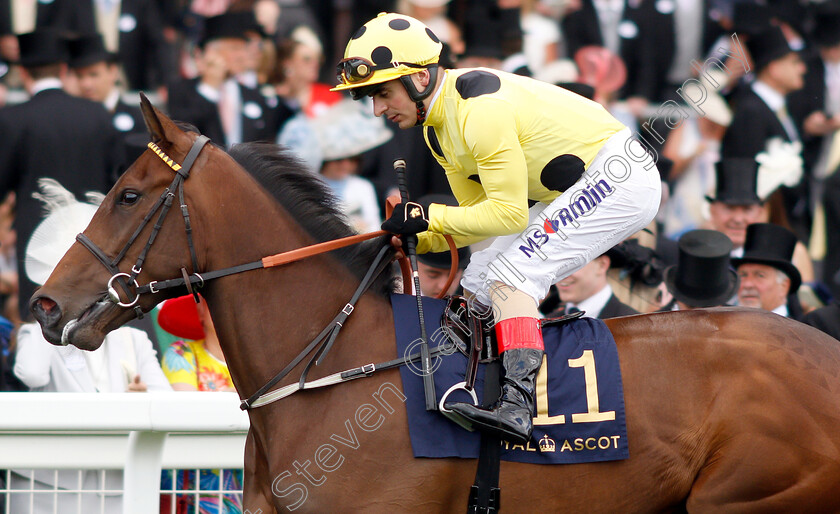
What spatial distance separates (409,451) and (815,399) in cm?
150

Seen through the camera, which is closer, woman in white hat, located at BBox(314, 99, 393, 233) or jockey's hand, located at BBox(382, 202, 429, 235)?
jockey's hand, located at BBox(382, 202, 429, 235)

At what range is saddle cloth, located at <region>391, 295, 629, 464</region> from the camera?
3.72 metres

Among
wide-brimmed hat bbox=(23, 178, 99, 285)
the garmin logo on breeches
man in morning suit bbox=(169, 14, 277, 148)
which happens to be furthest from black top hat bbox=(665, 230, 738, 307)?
man in morning suit bbox=(169, 14, 277, 148)

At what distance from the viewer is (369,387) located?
12.3 feet

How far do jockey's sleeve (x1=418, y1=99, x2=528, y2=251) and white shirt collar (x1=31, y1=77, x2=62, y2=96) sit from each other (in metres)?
4.65

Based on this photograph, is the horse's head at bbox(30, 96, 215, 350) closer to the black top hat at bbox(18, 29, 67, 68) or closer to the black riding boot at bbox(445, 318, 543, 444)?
the black riding boot at bbox(445, 318, 543, 444)

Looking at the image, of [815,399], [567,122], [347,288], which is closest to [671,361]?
[815,399]

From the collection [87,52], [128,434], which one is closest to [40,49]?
[87,52]

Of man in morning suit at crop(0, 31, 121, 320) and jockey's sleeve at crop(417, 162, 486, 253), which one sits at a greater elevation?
man in morning suit at crop(0, 31, 121, 320)

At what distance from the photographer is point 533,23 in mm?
9281

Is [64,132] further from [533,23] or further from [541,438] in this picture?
[541,438]

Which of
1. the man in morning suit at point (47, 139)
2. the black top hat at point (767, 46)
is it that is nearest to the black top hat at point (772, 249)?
the black top hat at point (767, 46)

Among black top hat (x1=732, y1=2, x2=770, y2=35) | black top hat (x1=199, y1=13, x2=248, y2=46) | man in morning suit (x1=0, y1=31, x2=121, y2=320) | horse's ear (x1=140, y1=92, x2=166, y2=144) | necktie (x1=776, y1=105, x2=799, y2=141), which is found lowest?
horse's ear (x1=140, y1=92, x2=166, y2=144)

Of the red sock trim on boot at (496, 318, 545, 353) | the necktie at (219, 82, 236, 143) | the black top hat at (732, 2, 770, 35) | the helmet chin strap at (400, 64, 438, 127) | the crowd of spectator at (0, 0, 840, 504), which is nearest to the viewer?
the red sock trim on boot at (496, 318, 545, 353)
